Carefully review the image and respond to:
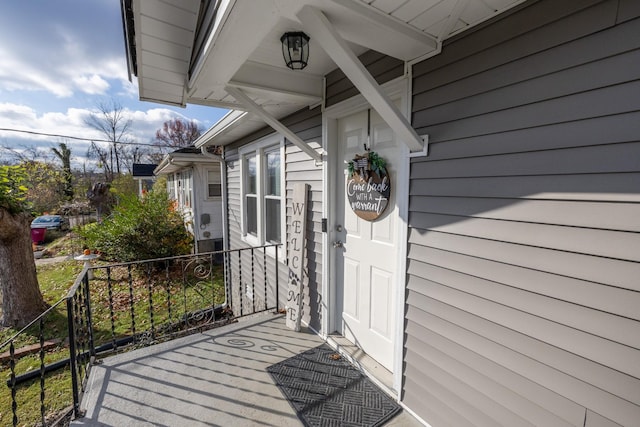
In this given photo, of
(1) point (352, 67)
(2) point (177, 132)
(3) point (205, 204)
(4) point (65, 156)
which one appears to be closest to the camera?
(1) point (352, 67)

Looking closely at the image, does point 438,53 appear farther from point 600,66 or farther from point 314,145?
point 314,145

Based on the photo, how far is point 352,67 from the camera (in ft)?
4.53

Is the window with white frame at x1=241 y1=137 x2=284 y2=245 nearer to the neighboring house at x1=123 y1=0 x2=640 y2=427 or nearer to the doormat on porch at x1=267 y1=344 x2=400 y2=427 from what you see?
the neighboring house at x1=123 y1=0 x2=640 y2=427

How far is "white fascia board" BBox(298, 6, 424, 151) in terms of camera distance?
4.06 feet

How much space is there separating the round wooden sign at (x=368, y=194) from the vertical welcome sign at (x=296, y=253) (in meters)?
0.67

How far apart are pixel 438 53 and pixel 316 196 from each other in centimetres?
159

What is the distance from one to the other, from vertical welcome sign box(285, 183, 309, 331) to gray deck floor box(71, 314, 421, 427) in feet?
0.67

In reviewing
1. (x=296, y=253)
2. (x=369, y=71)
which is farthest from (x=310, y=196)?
(x=369, y=71)

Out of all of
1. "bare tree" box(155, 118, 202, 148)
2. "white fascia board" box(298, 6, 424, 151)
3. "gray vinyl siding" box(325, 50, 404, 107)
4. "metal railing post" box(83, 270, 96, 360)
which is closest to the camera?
"white fascia board" box(298, 6, 424, 151)

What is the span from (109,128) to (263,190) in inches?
799

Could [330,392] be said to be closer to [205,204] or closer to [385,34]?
[385,34]

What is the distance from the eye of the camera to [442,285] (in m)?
1.64

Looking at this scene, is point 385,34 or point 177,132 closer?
point 385,34

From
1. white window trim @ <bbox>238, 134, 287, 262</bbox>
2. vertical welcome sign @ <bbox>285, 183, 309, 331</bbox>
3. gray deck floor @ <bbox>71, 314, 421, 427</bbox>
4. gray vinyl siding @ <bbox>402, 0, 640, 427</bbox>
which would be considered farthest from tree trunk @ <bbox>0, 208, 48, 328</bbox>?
gray vinyl siding @ <bbox>402, 0, 640, 427</bbox>
